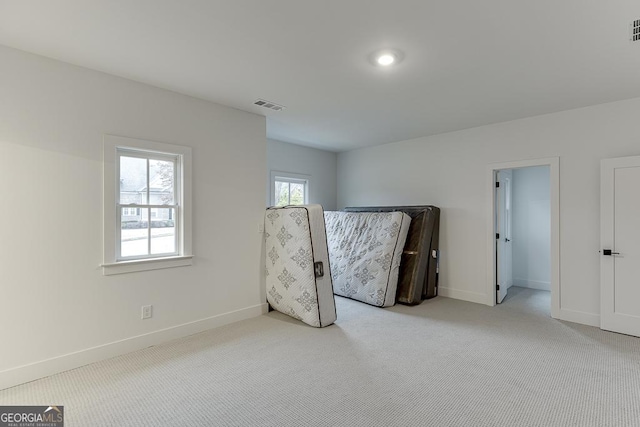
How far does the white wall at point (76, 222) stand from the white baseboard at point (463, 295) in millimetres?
3434

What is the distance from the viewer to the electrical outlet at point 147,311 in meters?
3.11

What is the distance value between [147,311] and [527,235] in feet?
19.9

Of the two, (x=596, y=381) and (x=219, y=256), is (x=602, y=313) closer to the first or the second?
(x=596, y=381)

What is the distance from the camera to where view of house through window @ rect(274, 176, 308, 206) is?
5.56 metres

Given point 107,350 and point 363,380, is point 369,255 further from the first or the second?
point 107,350

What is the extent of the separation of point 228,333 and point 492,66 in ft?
12.1

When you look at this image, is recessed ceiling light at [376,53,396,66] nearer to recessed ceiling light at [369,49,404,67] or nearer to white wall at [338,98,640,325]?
recessed ceiling light at [369,49,404,67]

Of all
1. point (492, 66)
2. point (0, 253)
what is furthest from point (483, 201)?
point (0, 253)

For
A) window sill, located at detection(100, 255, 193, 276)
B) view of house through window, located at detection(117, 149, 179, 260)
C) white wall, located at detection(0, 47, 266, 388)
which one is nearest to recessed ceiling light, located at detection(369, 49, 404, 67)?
white wall, located at detection(0, 47, 266, 388)

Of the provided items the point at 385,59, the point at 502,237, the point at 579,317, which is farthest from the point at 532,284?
the point at 385,59

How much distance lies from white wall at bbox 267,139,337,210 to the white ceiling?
1.80 m

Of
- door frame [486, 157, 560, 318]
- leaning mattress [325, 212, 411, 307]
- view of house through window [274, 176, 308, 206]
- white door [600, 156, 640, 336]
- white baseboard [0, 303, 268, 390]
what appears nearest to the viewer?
white baseboard [0, 303, 268, 390]

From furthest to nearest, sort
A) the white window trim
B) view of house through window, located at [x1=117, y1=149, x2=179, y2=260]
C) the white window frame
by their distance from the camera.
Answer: the white window frame → view of house through window, located at [x1=117, y1=149, x2=179, y2=260] → the white window trim

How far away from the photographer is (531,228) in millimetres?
5629
